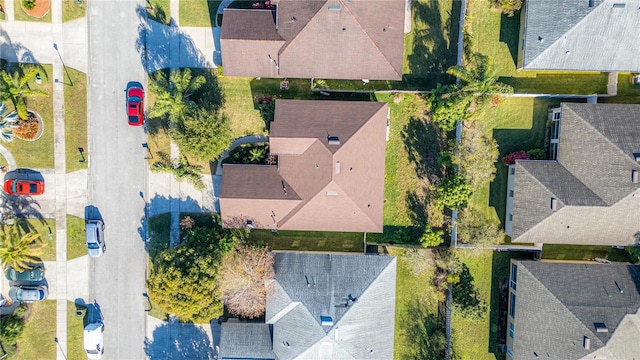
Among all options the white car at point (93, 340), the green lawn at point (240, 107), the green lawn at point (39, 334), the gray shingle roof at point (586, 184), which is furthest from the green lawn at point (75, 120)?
the gray shingle roof at point (586, 184)

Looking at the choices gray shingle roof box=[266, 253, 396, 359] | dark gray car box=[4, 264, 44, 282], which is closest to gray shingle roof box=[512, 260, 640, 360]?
gray shingle roof box=[266, 253, 396, 359]

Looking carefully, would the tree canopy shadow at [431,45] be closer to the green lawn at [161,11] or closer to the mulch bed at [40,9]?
the green lawn at [161,11]

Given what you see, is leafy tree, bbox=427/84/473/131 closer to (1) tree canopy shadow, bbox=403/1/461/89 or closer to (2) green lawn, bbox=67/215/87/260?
(1) tree canopy shadow, bbox=403/1/461/89

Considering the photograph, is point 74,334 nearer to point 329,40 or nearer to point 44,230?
point 44,230

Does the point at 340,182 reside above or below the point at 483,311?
above

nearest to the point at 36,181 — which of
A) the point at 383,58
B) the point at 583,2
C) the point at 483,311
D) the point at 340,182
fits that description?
the point at 340,182

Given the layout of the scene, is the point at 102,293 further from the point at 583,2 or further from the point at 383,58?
the point at 583,2
